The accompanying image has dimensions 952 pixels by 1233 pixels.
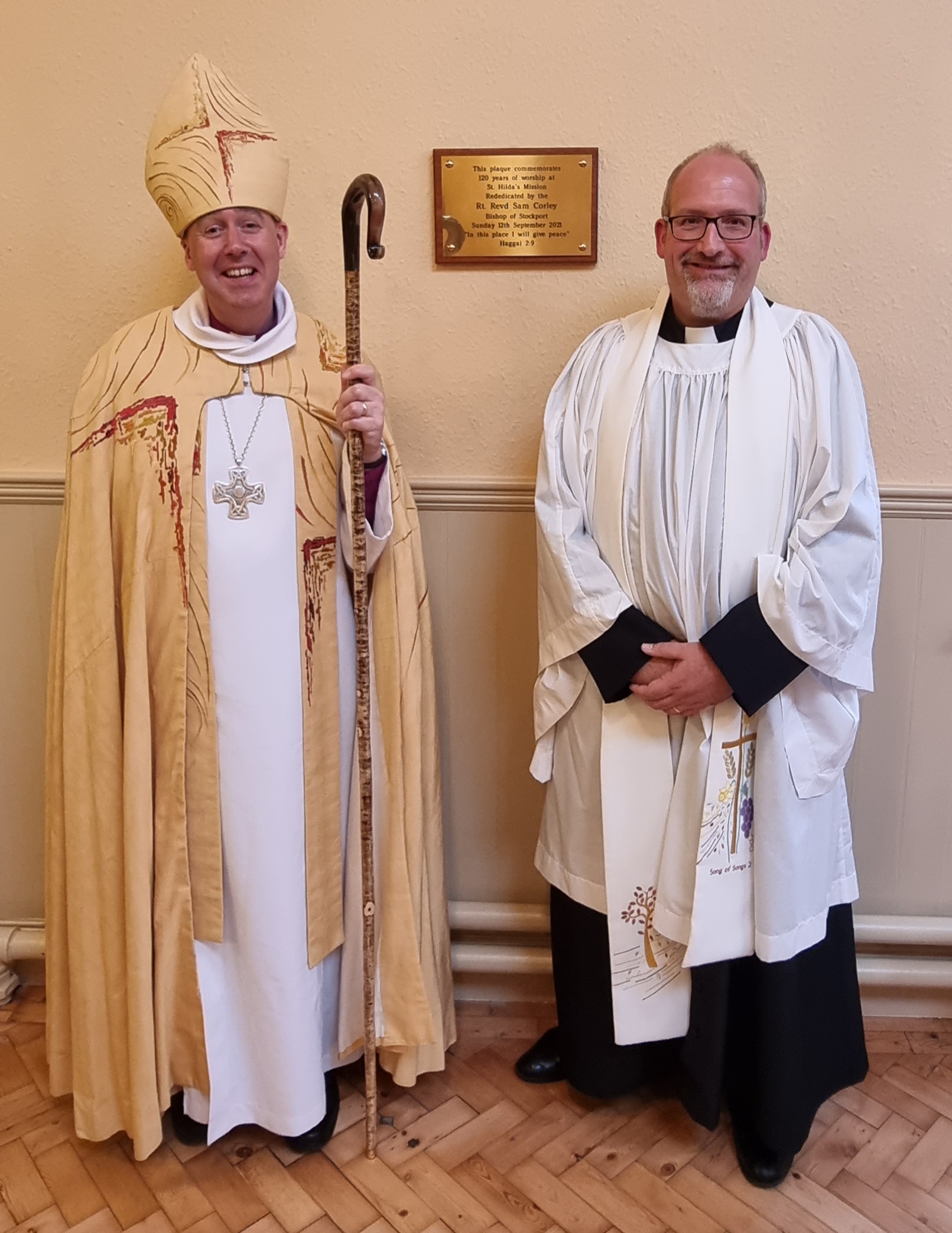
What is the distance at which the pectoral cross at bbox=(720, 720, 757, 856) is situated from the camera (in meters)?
1.83

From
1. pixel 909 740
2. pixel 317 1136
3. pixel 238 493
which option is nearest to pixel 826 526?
pixel 909 740

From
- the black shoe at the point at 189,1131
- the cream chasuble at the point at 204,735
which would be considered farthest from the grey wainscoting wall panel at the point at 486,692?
the black shoe at the point at 189,1131

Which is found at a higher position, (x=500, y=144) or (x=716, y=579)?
(x=500, y=144)

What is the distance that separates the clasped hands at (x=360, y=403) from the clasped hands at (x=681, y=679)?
0.62 m

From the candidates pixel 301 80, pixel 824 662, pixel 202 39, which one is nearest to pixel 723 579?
pixel 824 662

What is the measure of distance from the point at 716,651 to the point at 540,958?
1.02 m

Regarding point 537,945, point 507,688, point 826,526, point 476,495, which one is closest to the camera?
point 826,526

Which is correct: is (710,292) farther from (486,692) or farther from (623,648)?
(486,692)

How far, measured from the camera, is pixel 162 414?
183 centimetres

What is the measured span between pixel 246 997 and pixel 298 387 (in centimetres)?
117

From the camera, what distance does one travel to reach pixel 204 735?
6.15ft

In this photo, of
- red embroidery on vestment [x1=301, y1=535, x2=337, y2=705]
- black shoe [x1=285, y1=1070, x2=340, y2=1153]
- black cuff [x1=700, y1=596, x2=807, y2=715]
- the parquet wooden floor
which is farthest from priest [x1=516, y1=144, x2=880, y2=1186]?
black shoe [x1=285, y1=1070, x2=340, y2=1153]

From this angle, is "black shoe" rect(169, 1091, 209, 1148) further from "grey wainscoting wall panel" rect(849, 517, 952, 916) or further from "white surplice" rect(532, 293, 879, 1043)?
"grey wainscoting wall panel" rect(849, 517, 952, 916)

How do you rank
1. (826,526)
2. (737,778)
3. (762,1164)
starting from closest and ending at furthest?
(826,526), (737,778), (762,1164)
